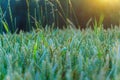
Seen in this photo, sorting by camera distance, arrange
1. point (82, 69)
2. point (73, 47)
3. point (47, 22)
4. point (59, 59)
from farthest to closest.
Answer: point (47, 22) → point (73, 47) → point (59, 59) → point (82, 69)

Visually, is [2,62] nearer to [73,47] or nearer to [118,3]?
[73,47]

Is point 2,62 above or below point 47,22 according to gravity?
above

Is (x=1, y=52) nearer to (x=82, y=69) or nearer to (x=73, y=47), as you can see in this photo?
(x=73, y=47)

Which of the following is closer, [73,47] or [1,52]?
[1,52]

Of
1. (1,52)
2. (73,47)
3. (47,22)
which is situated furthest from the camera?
(47,22)

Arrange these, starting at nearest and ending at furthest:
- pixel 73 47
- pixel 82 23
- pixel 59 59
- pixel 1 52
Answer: pixel 59 59, pixel 1 52, pixel 73 47, pixel 82 23

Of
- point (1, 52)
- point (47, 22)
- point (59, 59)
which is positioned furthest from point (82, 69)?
point (47, 22)

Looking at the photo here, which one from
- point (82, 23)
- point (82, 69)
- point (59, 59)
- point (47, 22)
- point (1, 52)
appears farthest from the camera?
point (82, 23)

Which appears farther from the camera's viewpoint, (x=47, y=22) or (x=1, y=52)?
(x=47, y=22)

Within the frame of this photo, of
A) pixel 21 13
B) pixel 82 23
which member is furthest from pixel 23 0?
pixel 82 23
